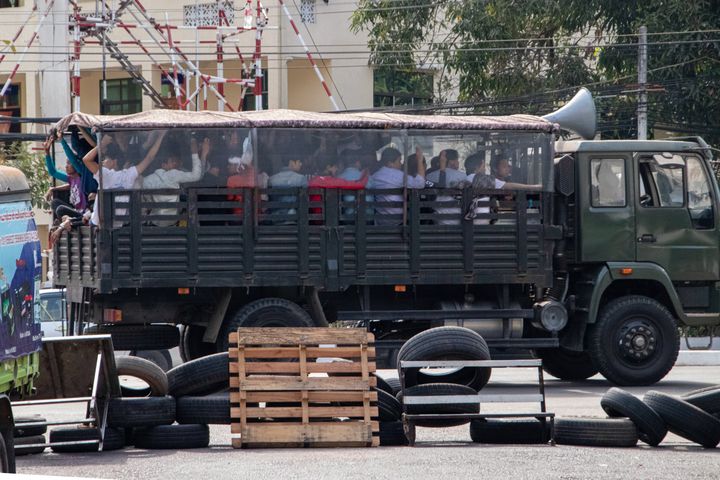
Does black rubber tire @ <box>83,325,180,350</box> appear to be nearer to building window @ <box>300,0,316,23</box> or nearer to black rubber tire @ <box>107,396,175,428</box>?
black rubber tire @ <box>107,396,175,428</box>

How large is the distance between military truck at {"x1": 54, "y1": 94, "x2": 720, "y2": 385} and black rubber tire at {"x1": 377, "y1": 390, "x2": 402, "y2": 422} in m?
3.71

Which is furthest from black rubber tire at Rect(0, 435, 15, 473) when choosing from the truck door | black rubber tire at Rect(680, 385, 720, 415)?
the truck door

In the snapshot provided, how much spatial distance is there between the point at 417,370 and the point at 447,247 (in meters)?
2.76

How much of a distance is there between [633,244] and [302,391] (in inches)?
244

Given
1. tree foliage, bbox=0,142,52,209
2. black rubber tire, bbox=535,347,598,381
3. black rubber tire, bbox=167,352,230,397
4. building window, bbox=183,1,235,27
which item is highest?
building window, bbox=183,1,235,27

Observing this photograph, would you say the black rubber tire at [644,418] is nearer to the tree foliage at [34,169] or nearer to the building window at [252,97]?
the tree foliage at [34,169]

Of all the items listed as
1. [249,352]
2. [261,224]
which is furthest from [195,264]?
[249,352]

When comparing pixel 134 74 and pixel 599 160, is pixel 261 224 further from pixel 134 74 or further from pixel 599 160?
pixel 134 74

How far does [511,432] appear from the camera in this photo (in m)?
10.6

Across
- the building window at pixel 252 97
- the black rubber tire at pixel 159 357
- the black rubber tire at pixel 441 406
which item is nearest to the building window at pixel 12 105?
the building window at pixel 252 97

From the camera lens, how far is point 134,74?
1259 inches

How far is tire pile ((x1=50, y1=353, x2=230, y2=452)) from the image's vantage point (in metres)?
10.2

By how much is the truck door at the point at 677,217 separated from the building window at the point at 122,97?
80.2 feet

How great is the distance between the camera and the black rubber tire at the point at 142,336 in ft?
47.8
